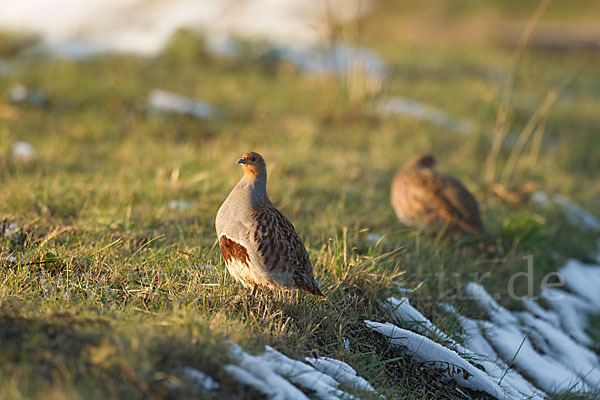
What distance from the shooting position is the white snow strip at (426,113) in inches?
313

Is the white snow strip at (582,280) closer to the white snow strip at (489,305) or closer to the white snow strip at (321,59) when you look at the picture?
the white snow strip at (489,305)

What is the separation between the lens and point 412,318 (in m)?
3.25

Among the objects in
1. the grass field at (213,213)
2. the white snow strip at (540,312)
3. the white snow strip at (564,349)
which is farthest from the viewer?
the white snow strip at (540,312)

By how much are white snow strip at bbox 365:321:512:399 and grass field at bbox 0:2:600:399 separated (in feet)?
0.24

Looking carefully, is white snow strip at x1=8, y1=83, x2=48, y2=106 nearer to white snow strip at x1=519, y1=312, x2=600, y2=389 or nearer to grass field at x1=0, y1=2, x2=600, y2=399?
grass field at x1=0, y1=2, x2=600, y2=399

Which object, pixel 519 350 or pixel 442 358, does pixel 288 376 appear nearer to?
pixel 442 358

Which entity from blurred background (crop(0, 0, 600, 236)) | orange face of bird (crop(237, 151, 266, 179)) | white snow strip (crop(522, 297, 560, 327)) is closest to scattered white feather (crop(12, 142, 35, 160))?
blurred background (crop(0, 0, 600, 236))

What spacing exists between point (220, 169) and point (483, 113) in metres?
4.44

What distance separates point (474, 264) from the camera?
423cm

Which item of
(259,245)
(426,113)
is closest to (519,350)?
(259,245)

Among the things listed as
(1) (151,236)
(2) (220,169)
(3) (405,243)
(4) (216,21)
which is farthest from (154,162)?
(4) (216,21)

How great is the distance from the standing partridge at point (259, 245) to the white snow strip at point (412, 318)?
53 centimetres

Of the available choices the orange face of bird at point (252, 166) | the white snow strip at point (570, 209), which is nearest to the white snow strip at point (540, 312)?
the white snow strip at point (570, 209)

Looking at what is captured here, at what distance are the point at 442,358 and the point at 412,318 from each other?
350mm
